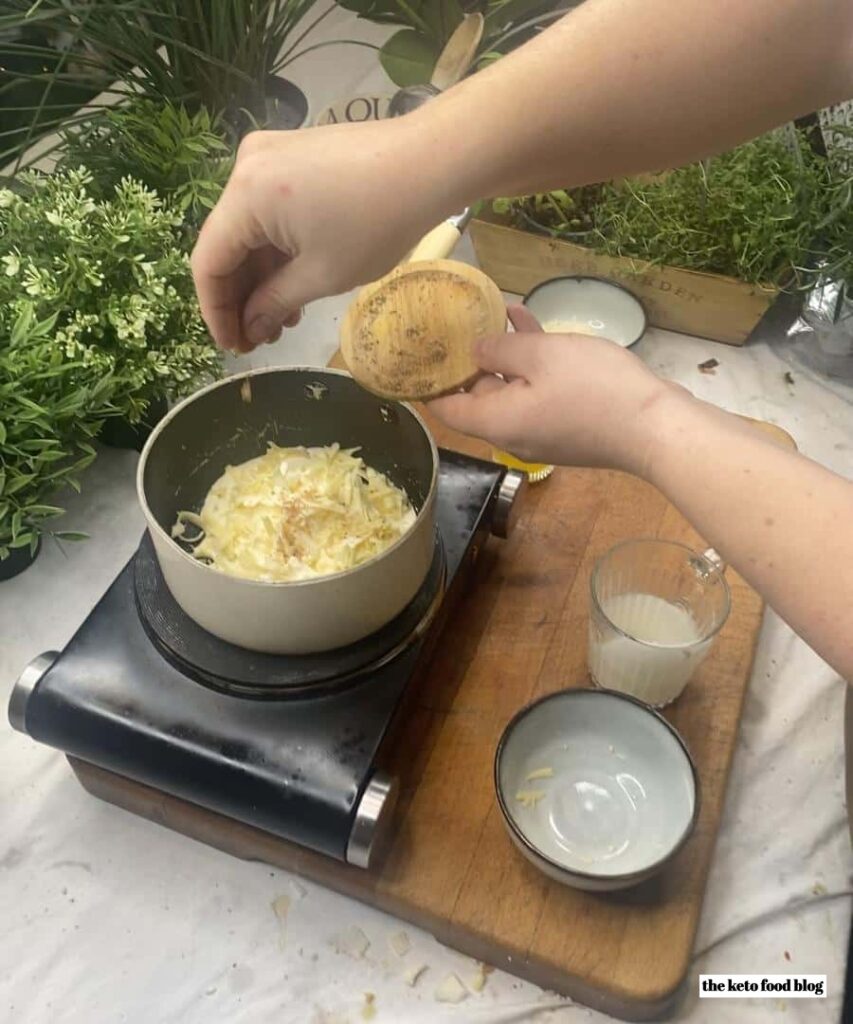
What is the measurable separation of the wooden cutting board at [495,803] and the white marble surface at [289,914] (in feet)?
0.08

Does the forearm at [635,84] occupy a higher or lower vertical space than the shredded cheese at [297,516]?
higher

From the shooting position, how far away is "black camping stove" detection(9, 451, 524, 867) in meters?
0.58

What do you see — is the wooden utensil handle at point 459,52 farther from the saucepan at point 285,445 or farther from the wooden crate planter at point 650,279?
the saucepan at point 285,445

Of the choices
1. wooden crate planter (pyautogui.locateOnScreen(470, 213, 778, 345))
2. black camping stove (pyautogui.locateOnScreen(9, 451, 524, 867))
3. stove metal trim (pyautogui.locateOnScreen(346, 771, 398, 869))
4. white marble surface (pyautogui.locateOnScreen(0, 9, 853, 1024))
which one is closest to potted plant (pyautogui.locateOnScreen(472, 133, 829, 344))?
wooden crate planter (pyautogui.locateOnScreen(470, 213, 778, 345))

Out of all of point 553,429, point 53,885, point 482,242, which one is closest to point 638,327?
point 482,242

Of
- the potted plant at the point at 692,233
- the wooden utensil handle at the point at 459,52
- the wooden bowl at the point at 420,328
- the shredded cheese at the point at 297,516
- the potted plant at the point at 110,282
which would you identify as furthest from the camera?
the wooden utensil handle at the point at 459,52

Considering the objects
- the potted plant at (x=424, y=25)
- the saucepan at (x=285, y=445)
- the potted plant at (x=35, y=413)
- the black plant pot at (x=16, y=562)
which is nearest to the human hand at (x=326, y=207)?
the saucepan at (x=285, y=445)

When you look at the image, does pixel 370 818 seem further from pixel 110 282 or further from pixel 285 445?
pixel 110 282

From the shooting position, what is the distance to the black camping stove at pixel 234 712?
580 mm

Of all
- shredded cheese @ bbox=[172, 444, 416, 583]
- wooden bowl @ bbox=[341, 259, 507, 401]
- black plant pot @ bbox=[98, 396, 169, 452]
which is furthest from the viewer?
black plant pot @ bbox=[98, 396, 169, 452]

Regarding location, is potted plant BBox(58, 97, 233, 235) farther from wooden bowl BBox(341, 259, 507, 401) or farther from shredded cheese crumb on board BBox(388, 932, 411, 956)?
shredded cheese crumb on board BBox(388, 932, 411, 956)

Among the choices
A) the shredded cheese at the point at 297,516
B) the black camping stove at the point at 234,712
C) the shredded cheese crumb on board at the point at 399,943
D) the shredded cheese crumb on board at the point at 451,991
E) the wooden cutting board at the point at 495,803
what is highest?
the shredded cheese at the point at 297,516

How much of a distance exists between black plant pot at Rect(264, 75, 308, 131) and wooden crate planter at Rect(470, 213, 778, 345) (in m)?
0.26

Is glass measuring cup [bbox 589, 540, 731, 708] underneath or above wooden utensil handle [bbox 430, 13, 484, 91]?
underneath
